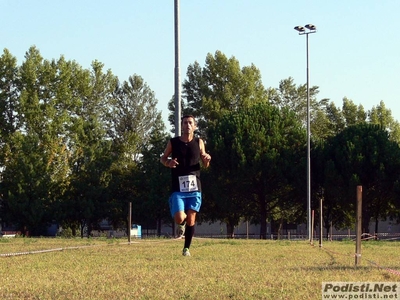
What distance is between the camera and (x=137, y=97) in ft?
288

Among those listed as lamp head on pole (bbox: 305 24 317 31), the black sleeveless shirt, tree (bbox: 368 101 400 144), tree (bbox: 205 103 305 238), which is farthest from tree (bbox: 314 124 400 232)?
the black sleeveless shirt

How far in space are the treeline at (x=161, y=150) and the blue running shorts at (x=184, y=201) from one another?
44748 millimetres

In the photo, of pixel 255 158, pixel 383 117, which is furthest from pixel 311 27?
pixel 383 117

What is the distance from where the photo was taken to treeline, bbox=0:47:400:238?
197 feet

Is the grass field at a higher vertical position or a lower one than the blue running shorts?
lower

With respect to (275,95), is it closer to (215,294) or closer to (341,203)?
(341,203)

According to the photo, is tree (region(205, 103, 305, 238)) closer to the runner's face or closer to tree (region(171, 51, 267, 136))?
tree (region(171, 51, 267, 136))

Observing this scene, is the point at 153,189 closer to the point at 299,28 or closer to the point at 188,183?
the point at 299,28

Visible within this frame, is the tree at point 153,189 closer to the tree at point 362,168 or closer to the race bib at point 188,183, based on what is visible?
Result: the tree at point 362,168

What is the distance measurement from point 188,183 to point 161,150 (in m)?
62.5

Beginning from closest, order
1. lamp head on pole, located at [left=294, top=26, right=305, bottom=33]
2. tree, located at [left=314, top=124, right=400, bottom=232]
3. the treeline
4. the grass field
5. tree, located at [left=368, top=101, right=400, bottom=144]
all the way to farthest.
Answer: the grass field < lamp head on pole, located at [left=294, top=26, right=305, bottom=33] < tree, located at [left=314, top=124, right=400, bottom=232] < the treeline < tree, located at [left=368, top=101, right=400, bottom=144]

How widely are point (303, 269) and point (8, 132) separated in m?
66.4

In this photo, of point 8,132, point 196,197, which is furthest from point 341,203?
point 196,197

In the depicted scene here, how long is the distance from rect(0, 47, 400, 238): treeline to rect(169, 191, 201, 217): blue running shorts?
4475 centimetres
